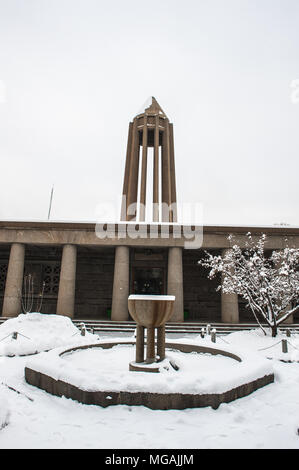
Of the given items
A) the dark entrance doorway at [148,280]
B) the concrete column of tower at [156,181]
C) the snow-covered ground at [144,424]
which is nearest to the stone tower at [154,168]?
the concrete column of tower at [156,181]

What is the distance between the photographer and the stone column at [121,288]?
18125 mm

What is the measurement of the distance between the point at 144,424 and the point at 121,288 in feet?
45.7

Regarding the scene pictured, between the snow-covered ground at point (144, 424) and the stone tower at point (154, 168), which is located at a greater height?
the stone tower at point (154, 168)

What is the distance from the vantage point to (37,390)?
21.2 feet

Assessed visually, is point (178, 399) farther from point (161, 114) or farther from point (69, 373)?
point (161, 114)

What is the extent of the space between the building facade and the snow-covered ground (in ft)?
40.6

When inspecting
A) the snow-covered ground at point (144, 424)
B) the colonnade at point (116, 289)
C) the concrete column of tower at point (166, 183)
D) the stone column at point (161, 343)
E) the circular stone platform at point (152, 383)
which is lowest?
the snow-covered ground at point (144, 424)

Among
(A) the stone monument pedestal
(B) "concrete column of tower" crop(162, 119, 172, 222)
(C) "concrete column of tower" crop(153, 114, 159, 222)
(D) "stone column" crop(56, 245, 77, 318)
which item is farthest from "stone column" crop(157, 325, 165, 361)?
(B) "concrete column of tower" crop(162, 119, 172, 222)

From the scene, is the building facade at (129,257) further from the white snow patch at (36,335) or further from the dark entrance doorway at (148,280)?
the white snow patch at (36,335)

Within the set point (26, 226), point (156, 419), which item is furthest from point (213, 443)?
point (26, 226)

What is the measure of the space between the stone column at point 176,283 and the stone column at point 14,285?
9.30m

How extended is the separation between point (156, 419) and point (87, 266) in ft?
63.8

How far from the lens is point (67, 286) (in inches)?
731

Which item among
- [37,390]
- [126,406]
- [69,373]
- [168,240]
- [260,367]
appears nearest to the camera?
[126,406]
